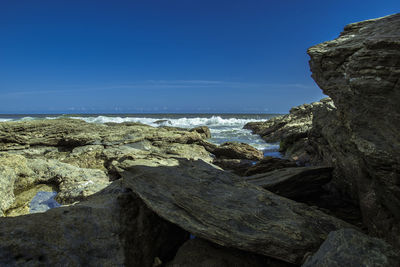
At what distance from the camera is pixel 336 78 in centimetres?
467

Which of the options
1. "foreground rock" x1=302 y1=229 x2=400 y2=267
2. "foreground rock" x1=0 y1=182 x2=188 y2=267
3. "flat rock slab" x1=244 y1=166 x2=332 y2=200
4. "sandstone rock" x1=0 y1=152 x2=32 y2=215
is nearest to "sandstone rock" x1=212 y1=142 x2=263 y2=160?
"flat rock slab" x1=244 y1=166 x2=332 y2=200

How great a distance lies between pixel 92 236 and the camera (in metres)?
3.07

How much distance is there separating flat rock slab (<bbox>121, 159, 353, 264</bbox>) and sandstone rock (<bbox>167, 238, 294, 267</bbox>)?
13.8 inches

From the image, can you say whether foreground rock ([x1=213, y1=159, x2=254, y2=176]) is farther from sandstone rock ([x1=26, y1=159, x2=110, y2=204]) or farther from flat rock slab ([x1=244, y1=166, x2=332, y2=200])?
sandstone rock ([x1=26, y1=159, x2=110, y2=204])

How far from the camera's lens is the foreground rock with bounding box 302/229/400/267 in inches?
84.6

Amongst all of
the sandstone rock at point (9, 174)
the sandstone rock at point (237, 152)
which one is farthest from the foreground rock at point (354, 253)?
the sandstone rock at point (237, 152)

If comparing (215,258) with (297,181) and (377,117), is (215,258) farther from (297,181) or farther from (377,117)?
(377,117)

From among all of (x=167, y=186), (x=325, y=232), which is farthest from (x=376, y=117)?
(x=167, y=186)

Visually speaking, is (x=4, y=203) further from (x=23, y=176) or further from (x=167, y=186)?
(x=167, y=186)

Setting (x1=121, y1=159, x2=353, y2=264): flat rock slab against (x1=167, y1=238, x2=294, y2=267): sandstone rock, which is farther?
(x1=167, y1=238, x2=294, y2=267): sandstone rock

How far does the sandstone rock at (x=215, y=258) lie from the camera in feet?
10.2

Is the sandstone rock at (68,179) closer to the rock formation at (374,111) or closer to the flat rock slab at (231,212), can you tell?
the flat rock slab at (231,212)

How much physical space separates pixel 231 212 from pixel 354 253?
1.47 metres

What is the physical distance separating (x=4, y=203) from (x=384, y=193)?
273 inches
